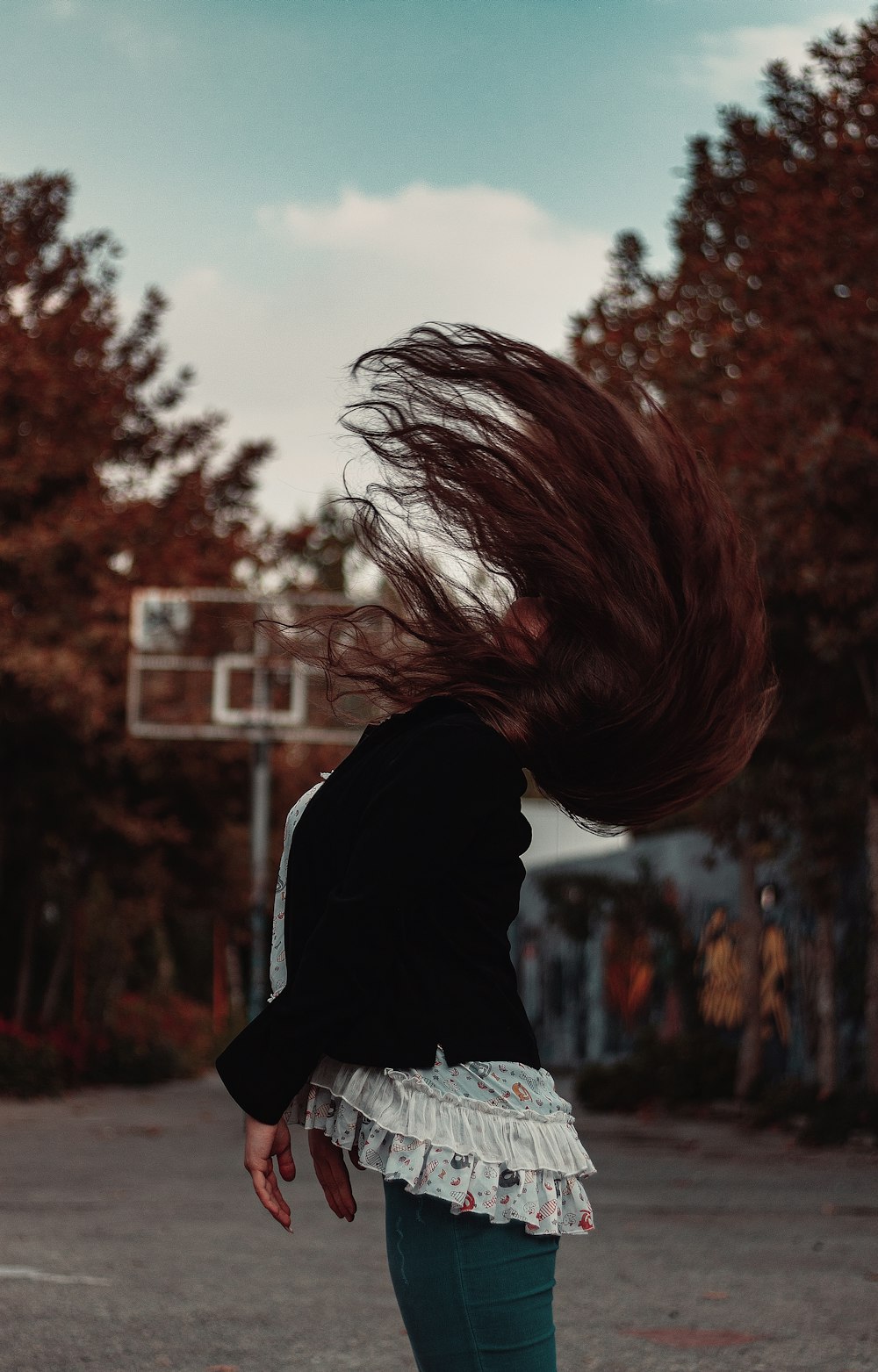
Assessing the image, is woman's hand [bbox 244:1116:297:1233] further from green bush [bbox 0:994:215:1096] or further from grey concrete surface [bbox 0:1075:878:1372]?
green bush [bbox 0:994:215:1096]

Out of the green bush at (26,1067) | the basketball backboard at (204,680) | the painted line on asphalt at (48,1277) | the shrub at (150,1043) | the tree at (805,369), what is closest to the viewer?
the painted line on asphalt at (48,1277)

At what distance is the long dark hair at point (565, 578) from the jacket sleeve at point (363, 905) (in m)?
0.16

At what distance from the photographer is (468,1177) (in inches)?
88.4

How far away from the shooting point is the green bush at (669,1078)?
18.3m

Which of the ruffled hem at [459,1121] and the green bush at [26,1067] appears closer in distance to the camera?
the ruffled hem at [459,1121]

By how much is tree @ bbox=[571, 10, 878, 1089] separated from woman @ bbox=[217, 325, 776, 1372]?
30.6 feet

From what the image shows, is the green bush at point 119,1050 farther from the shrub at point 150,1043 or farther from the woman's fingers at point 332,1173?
the woman's fingers at point 332,1173

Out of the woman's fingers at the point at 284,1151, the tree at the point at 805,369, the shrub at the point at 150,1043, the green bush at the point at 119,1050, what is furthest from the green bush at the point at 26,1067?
the woman's fingers at the point at 284,1151

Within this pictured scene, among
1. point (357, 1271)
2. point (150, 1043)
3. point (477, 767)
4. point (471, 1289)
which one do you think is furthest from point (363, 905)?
point (150, 1043)

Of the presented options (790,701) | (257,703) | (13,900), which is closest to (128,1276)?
(790,701)

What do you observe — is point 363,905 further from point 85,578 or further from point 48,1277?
point 85,578

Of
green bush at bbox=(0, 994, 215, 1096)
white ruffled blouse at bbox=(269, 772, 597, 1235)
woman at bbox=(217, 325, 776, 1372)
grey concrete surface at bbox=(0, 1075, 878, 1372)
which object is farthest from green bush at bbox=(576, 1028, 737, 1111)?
white ruffled blouse at bbox=(269, 772, 597, 1235)

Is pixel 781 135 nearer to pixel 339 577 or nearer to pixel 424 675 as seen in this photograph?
pixel 424 675

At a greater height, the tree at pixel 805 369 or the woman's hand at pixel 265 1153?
the tree at pixel 805 369
